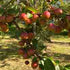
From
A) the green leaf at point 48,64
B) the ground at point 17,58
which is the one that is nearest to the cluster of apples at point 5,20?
the green leaf at point 48,64

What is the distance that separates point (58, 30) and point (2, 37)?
23.7ft

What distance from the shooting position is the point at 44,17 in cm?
81

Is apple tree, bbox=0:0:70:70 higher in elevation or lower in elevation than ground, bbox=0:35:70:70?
higher

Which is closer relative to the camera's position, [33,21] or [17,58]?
[33,21]

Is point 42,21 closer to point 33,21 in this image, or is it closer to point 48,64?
point 33,21

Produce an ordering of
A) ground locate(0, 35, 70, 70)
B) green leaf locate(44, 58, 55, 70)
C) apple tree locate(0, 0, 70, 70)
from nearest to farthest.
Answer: apple tree locate(0, 0, 70, 70)
green leaf locate(44, 58, 55, 70)
ground locate(0, 35, 70, 70)

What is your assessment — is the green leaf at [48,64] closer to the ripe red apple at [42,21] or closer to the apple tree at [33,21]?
the apple tree at [33,21]

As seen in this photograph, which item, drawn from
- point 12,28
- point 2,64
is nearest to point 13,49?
point 2,64

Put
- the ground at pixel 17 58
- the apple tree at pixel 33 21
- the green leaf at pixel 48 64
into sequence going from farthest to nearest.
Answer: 1. the ground at pixel 17 58
2. the green leaf at pixel 48 64
3. the apple tree at pixel 33 21

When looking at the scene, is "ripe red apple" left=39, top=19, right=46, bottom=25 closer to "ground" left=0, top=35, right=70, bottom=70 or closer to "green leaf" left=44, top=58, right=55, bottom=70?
"green leaf" left=44, top=58, right=55, bottom=70

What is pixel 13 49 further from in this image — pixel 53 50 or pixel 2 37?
pixel 2 37

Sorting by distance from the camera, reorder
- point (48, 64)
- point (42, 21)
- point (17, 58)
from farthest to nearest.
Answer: point (17, 58)
point (48, 64)
point (42, 21)

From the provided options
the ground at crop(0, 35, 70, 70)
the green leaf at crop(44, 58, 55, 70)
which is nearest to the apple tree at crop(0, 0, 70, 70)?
the green leaf at crop(44, 58, 55, 70)

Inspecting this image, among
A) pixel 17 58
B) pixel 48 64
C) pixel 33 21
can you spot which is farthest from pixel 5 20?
pixel 17 58
